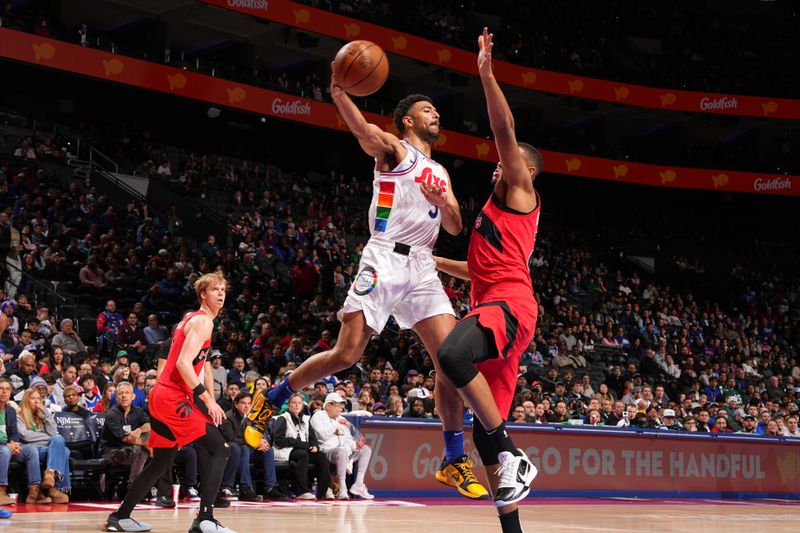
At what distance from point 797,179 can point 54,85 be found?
25.0 metres

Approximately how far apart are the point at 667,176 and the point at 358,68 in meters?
29.1

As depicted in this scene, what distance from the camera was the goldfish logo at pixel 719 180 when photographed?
34.0m

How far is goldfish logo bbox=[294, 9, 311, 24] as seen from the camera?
27375 millimetres

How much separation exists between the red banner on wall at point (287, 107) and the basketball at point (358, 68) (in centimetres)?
1330

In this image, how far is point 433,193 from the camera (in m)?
6.22

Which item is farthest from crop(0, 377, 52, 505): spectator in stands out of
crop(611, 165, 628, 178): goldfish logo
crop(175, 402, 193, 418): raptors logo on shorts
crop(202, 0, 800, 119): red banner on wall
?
crop(611, 165, 628, 178): goldfish logo

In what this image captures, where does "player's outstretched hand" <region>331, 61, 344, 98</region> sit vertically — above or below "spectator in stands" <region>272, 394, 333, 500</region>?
above

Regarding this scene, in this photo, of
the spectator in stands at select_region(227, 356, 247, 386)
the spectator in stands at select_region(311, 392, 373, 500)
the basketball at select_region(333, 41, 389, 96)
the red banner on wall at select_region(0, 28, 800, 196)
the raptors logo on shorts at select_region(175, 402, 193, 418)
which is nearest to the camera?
the basketball at select_region(333, 41, 389, 96)

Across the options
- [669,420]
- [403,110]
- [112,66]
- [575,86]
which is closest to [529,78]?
[575,86]

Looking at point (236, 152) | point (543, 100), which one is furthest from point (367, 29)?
point (543, 100)

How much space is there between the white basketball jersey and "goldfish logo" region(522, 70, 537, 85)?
26.1m

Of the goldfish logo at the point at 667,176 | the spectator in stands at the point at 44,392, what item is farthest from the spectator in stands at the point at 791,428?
the goldfish logo at the point at 667,176

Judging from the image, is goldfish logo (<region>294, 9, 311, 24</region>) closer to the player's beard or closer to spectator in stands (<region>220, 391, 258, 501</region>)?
spectator in stands (<region>220, 391, 258, 501</region>)

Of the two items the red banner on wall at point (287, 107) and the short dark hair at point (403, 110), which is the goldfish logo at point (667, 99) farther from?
the short dark hair at point (403, 110)
